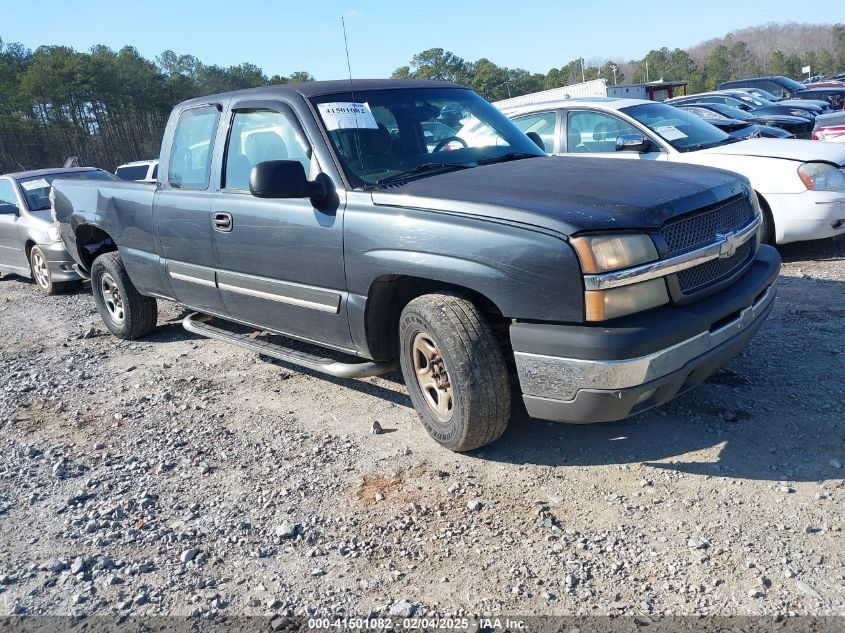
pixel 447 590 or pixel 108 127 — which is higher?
pixel 108 127

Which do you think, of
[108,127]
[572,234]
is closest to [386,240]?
[572,234]

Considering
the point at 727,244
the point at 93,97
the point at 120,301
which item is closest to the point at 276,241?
the point at 727,244

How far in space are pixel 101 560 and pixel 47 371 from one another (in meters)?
3.37

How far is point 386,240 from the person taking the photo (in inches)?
139

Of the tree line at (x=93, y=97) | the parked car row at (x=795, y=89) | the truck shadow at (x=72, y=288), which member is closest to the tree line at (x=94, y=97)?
the tree line at (x=93, y=97)

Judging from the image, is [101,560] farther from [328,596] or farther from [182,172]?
[182,172]

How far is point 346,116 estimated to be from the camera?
4.11m

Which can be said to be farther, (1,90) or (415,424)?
(1,90)

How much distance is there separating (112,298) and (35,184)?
4292 mm

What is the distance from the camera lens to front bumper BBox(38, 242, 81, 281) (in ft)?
29.0

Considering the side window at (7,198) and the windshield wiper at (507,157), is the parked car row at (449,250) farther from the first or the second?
the side window at (7,198)

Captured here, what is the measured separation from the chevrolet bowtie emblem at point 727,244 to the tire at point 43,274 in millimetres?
8349

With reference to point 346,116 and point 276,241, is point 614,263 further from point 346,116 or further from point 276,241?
point 276,241

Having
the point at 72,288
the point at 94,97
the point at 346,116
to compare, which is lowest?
the point at 72,288
